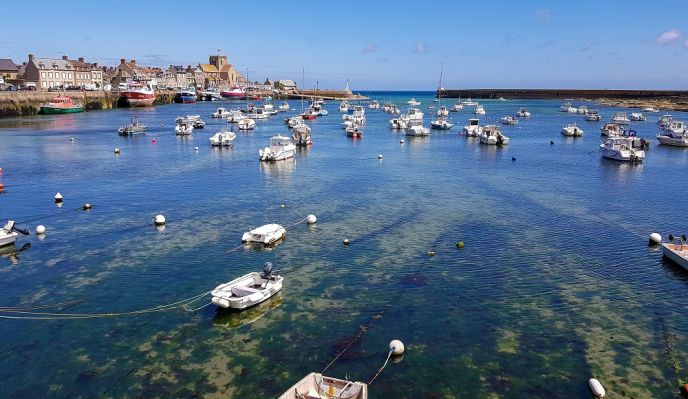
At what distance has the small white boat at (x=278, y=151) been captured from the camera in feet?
218

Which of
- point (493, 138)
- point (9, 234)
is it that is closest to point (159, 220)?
point (9, 234)

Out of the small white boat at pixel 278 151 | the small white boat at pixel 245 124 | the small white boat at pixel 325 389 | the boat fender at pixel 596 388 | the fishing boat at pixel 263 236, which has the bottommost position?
the boat fender at pixel 596 388

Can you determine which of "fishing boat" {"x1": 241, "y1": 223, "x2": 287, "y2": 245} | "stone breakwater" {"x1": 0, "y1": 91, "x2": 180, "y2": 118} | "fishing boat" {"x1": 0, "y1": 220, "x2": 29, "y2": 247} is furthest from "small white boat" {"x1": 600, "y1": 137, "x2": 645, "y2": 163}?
"stone breakwater" {"x1": 0, "y1": 91, "x2": 180, "y2": 118}

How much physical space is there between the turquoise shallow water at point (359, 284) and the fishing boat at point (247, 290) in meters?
0.67

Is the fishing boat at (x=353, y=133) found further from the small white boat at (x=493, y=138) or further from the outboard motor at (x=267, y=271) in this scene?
the outboard motor at (x=267, y=271)

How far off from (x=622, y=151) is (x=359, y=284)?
5676cm

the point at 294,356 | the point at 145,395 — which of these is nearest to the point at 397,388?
the point at 294,356

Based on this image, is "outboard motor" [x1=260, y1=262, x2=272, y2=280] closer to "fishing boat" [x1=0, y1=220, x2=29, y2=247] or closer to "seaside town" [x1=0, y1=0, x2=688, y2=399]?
"seaside town" [x1=0, y1=0, x2=688, y2=399]

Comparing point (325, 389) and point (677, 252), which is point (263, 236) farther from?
point (677, 252)

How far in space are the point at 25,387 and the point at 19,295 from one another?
905cm

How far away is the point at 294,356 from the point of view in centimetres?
1983

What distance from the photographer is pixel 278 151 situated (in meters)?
66.9

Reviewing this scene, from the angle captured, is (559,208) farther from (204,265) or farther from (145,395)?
(145,395)

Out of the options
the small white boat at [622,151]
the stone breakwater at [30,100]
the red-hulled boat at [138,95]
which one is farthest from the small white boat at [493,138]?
the red-hulled boat at [138,95]
